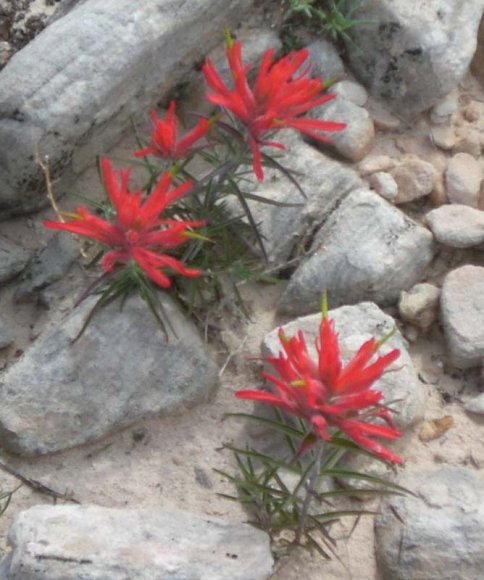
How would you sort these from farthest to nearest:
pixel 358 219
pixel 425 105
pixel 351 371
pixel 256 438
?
pixel 425 105, pixel 358 219, pixel 256 438, pixel 351 371

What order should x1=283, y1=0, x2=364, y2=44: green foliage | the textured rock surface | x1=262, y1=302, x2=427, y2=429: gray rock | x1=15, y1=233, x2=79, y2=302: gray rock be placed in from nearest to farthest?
x1=262, y1=302, x2=427, y2=429: gray rock, the textured rock surface, x1=15, y1=233, x2=79, y2=302: gray rock, x1=283, y1=0, x2=364, y2=44: green foliage

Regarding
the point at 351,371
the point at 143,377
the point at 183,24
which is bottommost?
A: the point at 143,377

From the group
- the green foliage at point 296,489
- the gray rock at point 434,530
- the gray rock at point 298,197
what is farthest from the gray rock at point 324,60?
the gray rock at point 434,530

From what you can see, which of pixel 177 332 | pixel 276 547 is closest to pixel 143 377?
pixel 177 332

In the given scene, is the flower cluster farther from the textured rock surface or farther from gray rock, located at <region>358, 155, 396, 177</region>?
gray rock, located at <region>358, 155, 396, 177</region>

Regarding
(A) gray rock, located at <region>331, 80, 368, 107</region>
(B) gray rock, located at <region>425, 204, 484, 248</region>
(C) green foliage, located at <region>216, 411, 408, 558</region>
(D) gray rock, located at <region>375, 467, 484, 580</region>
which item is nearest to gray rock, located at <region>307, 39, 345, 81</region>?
(A) gray rock, located at <region>331, 80, 368, 107</region>

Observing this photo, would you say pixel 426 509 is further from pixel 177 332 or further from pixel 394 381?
pixel 177 332

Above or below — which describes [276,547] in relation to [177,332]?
below

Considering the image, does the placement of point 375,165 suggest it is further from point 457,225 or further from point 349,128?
point 457,225
